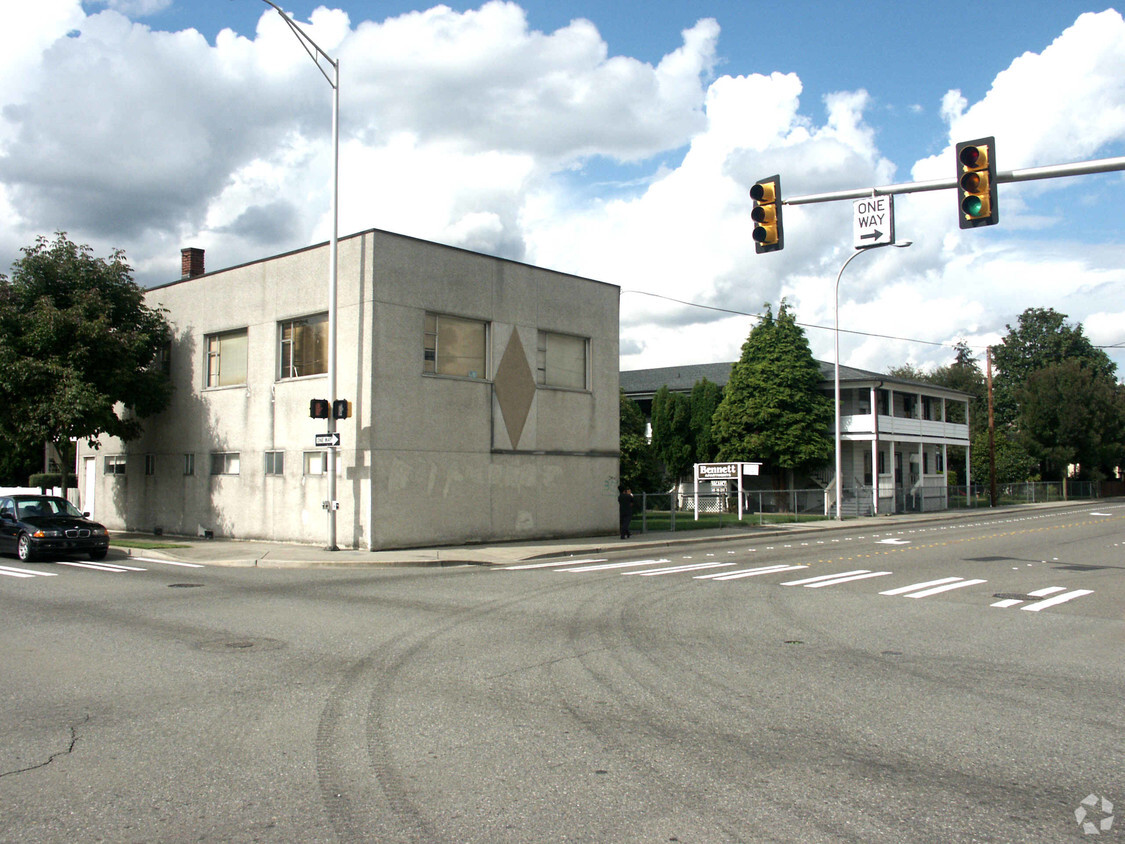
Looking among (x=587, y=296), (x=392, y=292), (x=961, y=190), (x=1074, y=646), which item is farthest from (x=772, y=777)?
(x=587, y=296)

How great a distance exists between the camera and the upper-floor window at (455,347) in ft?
77.7

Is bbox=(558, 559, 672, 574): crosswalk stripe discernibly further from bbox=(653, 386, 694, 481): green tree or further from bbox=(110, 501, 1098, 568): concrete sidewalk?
bbox=(653, 386, 694, 481): green tree

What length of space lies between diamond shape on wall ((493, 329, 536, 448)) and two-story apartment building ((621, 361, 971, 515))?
2048 cm

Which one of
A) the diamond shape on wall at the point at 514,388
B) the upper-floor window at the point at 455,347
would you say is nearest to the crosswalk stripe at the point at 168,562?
the diamond shape on wall at the point at 514,388

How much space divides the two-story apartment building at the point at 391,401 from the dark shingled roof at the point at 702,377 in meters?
21.6

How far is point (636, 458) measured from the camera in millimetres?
42312

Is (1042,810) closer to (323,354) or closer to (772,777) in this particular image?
(772,777)

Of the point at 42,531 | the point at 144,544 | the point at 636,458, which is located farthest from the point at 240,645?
the point at 636,458

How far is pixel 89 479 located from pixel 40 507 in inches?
504

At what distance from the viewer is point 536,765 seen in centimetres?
562

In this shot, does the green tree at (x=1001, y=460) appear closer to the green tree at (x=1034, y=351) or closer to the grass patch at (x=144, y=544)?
the green tree at (x=1034, y=351)

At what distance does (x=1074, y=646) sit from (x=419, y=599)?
8475 millimetres

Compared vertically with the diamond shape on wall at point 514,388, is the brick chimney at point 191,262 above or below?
above

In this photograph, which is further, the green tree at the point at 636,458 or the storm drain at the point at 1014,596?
the green tree at the point at 636,458
